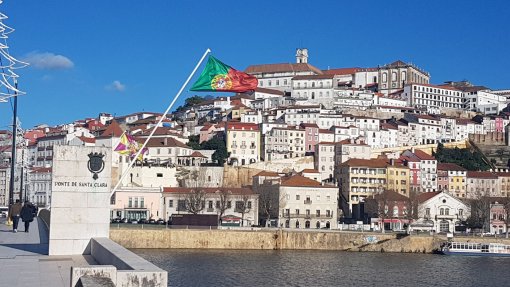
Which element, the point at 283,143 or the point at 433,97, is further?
the point at 433,97

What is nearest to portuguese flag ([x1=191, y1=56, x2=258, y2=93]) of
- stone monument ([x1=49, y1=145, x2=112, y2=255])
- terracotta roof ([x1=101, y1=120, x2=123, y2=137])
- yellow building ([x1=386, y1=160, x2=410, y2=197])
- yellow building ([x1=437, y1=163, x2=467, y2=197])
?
stone monument ([x1=49, y1=145, x2=112, y2=255])

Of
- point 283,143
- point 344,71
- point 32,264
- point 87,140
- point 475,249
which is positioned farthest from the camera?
point 344,71

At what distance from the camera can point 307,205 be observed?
70062 millimetres

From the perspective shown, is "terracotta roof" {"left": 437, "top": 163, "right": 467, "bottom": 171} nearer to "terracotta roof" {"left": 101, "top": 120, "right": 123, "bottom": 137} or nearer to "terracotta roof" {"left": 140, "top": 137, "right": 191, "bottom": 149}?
"terracotta roof" {"left": 140, "top": 137, "right": 191, "bottom": 149}

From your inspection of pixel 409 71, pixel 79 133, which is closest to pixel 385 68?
pixel 409 71

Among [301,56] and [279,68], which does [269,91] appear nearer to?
[279,68]

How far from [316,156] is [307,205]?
66.2 ft

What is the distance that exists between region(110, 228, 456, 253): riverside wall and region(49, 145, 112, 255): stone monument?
31.3m

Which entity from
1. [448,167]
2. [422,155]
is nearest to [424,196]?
[422,155]

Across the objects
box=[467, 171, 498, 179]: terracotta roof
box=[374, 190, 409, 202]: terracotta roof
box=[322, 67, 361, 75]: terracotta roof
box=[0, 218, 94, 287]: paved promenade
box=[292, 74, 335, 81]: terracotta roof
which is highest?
box=[322, 67, 361, 75]: terracotta roof

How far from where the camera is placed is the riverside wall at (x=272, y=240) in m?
49.0

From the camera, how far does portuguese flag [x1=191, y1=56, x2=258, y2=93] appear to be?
19453mm

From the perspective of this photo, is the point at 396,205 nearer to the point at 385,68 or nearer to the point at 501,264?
the point at 501,264

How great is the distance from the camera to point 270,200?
6962cm
